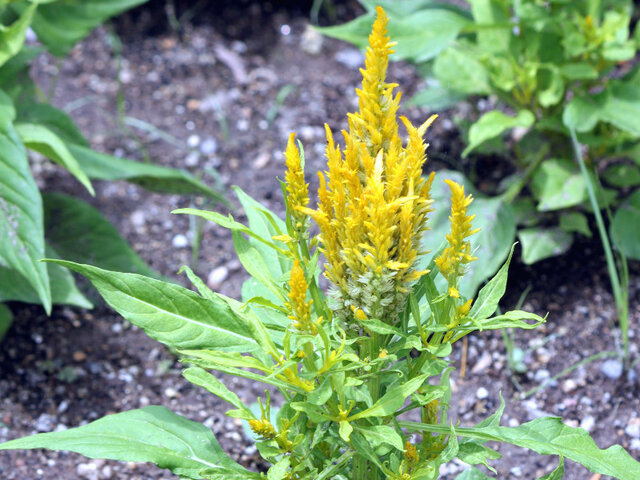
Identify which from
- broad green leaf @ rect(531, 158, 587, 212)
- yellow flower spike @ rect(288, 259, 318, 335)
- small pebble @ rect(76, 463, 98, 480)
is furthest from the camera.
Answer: broad green leaf @ rect(531, 158, 587, 212)

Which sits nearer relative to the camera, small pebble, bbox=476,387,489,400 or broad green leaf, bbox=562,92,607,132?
small pebble, bbox=476,387,489,400

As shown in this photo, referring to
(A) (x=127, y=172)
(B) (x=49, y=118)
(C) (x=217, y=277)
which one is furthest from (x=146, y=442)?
(B) (x=49, y=118)

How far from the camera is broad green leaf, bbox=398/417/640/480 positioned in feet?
5.48

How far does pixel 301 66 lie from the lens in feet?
13.8

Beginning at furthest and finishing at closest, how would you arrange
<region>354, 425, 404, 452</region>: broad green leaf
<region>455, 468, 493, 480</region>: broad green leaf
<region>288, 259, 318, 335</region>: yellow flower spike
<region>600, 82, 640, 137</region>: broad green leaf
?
<region>600, 82, 640, 137</region>: broad green leaf → <region>455, 468, 493, 480</region>: broad green leaf → <region>354, 425, 404, 452</region>: broad green leaf → <region>288, 259, 318, 335</region>: yellow flower spike

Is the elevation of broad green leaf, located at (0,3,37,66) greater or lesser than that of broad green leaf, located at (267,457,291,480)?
greater

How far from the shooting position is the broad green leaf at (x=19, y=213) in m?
2.30

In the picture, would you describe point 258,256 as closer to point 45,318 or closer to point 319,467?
point 319,467

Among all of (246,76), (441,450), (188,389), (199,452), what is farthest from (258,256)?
A: (246,76)

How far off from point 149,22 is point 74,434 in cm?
319

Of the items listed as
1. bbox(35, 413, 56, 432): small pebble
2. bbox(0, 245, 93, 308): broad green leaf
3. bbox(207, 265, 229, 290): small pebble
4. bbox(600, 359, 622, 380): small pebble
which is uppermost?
bbox(0, 245, 93, 308): broad green leaf

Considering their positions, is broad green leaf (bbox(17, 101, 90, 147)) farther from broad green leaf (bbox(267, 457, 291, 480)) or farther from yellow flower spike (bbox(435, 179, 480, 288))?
yellow flower spike (bbox(435, 179, 480, 288))

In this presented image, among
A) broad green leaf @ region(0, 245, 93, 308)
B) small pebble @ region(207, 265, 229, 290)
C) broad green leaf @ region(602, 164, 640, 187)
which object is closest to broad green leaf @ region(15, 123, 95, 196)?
broad green leaf @ region(0, 245, 93, 308)

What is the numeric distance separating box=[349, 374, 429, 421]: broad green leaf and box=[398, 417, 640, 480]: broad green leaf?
146mm
